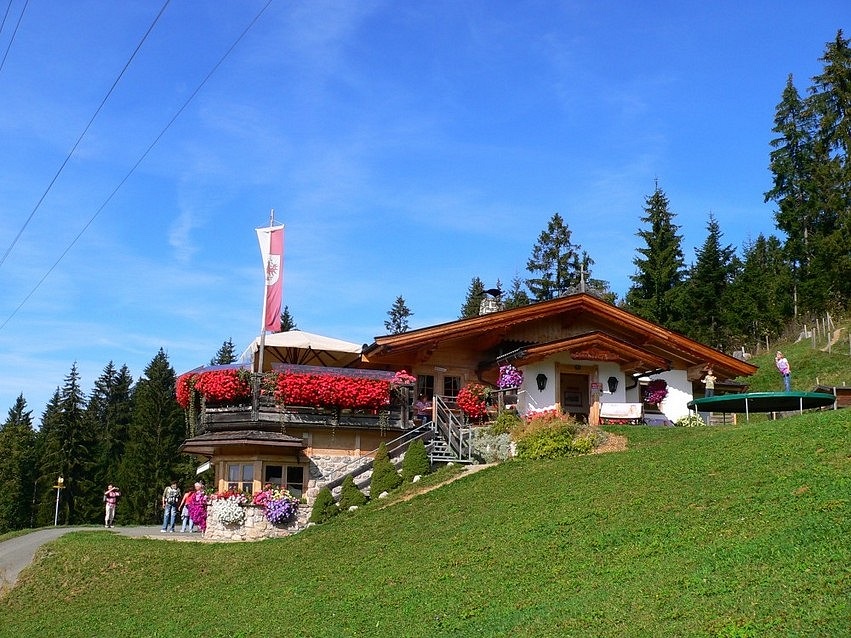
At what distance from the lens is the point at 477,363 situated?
98.8ft

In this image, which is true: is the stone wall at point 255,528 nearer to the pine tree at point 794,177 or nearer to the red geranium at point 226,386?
the red geranium at point 226,386

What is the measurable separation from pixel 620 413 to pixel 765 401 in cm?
465

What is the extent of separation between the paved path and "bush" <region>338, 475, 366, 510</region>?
479cm

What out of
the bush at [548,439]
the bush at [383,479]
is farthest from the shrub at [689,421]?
the bush at [383,479]

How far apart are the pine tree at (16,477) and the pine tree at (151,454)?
29.5 ft

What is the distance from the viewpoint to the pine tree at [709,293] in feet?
211

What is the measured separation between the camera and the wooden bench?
25.9 m

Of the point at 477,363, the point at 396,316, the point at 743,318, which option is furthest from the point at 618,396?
the point at 396,316

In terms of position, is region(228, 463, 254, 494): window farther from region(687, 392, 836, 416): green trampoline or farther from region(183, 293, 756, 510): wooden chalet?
region(687, 392, 836, 416): green trampoline

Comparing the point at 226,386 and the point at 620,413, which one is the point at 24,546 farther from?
the point at 620,413

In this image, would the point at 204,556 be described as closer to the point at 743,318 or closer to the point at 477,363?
the point at 477,363

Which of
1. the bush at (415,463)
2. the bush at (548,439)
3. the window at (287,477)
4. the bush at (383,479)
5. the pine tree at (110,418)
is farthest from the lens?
the pine tree at (110,418)

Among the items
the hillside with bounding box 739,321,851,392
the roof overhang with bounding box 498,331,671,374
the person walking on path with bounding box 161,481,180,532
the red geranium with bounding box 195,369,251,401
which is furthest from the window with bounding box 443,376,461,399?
the hillside with bounding box 739,321,851,392

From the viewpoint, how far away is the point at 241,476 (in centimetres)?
2608
